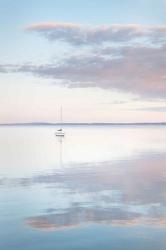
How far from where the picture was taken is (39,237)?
3865 millimetres

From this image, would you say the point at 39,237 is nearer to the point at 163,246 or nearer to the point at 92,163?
the point at 163,246

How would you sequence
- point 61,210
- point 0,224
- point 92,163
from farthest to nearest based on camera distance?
1. point 92,163
2. point 61,210
3. point 0,224

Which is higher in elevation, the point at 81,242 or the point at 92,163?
the point at 92,163

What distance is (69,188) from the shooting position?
18.4ft

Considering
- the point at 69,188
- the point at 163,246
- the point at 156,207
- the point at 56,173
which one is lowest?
the point at 163,246

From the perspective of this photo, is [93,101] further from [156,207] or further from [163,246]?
[163,246]

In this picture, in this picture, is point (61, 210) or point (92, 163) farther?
point (92, 163)

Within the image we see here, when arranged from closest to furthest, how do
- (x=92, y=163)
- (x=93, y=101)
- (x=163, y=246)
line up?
(x=163, y=246) < (x=93, y=101) < (x=92, y=163)

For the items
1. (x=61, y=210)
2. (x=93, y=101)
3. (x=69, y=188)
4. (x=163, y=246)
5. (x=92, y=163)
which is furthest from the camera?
(x=92, y=163)

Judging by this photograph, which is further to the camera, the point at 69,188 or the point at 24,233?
the point at 69,188

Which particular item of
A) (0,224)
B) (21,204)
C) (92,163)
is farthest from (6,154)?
(0,224)

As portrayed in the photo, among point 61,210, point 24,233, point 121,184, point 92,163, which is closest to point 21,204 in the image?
point 61,210

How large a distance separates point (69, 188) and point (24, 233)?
67.8 inches

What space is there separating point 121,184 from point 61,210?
1.51 meters
